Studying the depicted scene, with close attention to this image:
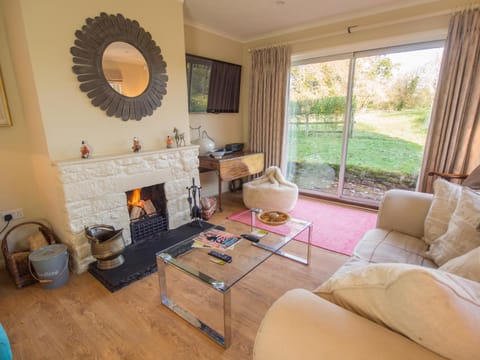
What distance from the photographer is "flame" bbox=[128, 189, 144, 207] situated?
2738 millimetres

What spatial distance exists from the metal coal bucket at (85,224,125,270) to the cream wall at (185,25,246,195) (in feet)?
6.00

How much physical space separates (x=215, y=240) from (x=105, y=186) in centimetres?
118

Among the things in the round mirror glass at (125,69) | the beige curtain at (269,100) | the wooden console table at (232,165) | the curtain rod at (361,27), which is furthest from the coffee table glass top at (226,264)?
the curtain rod at (361,27)

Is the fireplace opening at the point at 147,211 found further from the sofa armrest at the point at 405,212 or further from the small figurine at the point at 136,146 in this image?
the sofa armrest at the point at 405,212

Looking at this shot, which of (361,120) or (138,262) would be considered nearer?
(138,262)

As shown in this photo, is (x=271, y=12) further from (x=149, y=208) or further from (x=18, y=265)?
(x=18, y=265)

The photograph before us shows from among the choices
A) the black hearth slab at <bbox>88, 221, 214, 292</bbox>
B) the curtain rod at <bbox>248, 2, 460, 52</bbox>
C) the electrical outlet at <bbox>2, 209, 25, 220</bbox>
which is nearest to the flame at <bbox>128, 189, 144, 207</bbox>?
the black hearth slab at <bbox>88, 221, 214, 292</bbox>

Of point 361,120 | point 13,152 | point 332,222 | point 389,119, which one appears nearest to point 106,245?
point 13,152

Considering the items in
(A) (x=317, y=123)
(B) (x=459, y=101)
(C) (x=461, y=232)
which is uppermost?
(B) (x=459, y=101)

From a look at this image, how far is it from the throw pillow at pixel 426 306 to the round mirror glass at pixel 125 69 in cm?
252

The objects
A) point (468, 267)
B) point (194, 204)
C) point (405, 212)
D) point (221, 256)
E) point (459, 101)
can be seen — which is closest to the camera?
point (468, 267)

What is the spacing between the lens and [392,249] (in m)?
1.64

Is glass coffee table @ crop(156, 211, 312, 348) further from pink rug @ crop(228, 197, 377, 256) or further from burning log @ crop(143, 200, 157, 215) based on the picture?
burning log @ crop(143, 200, 157, 215)

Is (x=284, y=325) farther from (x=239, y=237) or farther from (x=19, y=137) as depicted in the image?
(x=19, y=137)
